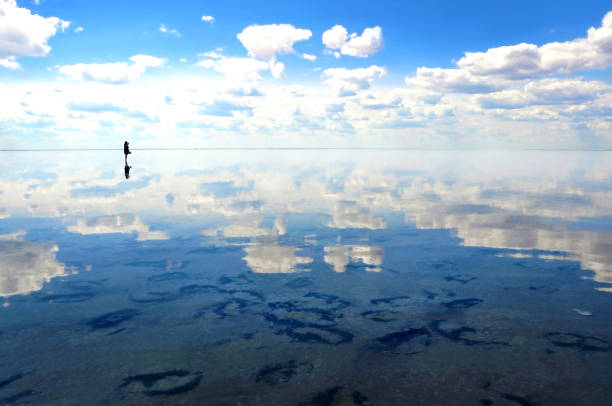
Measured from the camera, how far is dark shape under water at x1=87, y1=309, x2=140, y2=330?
1350cm

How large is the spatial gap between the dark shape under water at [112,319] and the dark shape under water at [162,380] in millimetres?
3820

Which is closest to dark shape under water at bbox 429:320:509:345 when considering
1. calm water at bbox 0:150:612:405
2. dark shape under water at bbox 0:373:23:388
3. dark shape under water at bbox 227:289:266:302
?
calm water at bbox 0:150:612:405

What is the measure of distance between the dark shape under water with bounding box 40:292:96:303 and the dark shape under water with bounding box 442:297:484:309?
1371 centimetres

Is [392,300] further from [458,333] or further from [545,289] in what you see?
[545,289]

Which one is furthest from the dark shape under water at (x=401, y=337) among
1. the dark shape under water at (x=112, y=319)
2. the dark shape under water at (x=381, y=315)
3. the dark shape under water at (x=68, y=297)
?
the dark shape under water at (x=68, y=297)

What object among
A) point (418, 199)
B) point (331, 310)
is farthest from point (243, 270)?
point (418, 199)

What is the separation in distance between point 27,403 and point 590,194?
61.7m

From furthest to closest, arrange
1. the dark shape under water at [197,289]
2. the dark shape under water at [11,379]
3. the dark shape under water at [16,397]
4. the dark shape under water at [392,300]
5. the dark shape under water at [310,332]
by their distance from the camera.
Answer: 1. the dark shape under water at [197,289]
2. the dark shape under water at [392,300]
3. the dark shape under water at [310,332]
4. the dark shape under water at [11,379]
5. the dark shape under water at [16,397]

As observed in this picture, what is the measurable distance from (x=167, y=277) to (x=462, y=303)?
12520mm

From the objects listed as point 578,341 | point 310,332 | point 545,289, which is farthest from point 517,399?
point 545,289

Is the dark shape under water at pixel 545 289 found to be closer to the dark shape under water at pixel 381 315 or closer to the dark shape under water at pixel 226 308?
the dark shape under water at pixel 381 315

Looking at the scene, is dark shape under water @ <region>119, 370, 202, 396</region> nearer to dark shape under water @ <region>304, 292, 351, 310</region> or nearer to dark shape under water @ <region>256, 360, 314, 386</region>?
dark shape under water @ <region>256, 360, 314, 386</region>

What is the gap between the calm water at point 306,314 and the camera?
32.9 ft

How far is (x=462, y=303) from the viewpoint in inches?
600
